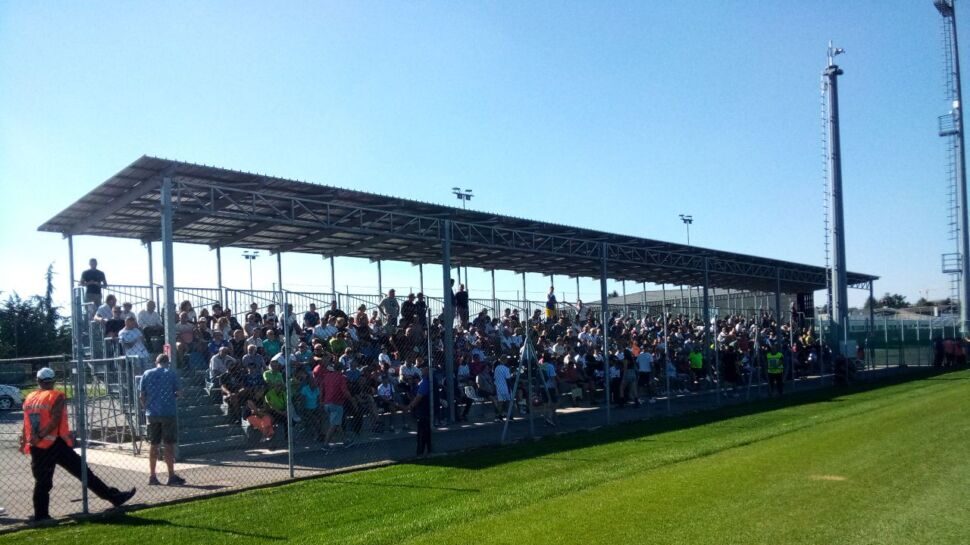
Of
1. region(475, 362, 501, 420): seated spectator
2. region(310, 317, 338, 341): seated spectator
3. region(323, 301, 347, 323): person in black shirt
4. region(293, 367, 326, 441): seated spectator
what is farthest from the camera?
region(475, 362, 501, 420): seated spectator

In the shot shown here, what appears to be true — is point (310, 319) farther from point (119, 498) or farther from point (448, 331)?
point (119, 498)

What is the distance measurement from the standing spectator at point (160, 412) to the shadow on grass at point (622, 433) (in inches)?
148

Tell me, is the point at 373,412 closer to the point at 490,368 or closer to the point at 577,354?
the point at 490,368

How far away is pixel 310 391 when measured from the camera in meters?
14.6

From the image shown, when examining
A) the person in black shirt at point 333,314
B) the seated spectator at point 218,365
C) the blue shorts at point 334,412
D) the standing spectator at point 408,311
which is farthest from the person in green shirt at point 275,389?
the standing spectator at point 408,311

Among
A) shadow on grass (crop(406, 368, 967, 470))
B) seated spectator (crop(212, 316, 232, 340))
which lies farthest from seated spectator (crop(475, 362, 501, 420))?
seated spectator (crop(212, 316, 232, 340))

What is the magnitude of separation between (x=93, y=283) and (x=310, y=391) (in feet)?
18.9

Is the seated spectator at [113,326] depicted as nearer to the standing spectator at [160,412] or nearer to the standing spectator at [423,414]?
the standing spectator at [160,412]

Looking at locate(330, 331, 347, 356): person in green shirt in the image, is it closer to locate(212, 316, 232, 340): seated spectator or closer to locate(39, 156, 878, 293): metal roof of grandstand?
locate(212, 316, 232, 340): seated spectator

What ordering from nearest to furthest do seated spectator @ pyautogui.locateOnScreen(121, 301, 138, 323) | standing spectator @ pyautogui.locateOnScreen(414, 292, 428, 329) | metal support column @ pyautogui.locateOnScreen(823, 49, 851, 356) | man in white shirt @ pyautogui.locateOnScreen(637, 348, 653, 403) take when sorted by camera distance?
seated spectator @ pyautogui.locateOnScreen(121, 301, 138, 323), standing spectator @ pyautogui.locateOnScreen(414, 292, 428, 329), man in white shirt @ pyautogui.locateOnScreen(637, 348, 653, 403), metal support column @ pyautogui.locateOnScreen(823, 49, 851, 356)

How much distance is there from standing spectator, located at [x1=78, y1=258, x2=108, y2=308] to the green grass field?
8.38 m

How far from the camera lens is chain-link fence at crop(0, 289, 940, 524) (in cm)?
1148

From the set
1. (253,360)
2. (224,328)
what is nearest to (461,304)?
(224,328)

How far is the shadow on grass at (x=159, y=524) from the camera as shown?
322 inches
